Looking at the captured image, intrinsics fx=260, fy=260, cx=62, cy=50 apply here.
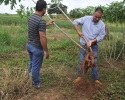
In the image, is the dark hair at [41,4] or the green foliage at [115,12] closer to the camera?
the dark hair at [41,4]

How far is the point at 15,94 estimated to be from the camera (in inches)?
196

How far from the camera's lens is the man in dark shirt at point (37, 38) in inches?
188

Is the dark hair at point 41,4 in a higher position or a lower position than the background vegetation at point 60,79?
higher

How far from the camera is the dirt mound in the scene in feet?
17.0

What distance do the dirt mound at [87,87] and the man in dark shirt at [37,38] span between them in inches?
32.0

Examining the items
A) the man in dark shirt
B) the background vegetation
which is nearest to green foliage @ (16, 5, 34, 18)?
the background vegetation

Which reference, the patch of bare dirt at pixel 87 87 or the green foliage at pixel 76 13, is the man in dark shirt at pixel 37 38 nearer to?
the patch of bare dirt at pixel 87 87

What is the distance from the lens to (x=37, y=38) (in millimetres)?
→ 4969

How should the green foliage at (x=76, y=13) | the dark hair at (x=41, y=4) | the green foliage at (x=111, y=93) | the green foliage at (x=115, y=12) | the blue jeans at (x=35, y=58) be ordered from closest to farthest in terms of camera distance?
1. the dark hair at (x=41, y=4)
2. the green foliage at (x=111, y=93)
3. the blue jeans at (x=35, y=58)
4. the green foliage at (x=115, y=12)
5. the green foliage at (x=76, y=13)

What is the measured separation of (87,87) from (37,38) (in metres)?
1.43

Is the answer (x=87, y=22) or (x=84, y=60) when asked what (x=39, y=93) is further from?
(x=87, y=22)

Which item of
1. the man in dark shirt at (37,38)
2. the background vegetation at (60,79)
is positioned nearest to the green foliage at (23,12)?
the background vegetation at (60,79)

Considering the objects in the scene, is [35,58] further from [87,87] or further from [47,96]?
[87,87]

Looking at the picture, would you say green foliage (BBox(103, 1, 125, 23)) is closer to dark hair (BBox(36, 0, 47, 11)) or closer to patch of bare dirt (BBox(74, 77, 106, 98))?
patch of bare dirt (BBox(74, 77, 106, 98))
